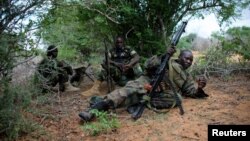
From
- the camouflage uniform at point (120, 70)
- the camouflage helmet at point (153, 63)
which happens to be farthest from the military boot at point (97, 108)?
the camouflage uniform at point (120, 70)

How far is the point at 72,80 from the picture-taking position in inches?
384

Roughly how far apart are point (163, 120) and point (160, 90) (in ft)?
2.67

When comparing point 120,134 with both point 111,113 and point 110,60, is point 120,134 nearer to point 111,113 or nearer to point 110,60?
point 111,113

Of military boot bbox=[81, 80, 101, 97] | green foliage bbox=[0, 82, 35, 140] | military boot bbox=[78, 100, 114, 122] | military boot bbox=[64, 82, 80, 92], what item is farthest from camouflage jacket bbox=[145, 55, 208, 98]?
military boot bbox=[64, 82, 80, 92]

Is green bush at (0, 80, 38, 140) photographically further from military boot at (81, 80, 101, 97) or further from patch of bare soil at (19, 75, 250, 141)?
military boot at (81, 80, 101, 97)

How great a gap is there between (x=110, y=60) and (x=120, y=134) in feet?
11.0

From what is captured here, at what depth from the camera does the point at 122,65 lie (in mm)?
8609

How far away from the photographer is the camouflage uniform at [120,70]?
862cm

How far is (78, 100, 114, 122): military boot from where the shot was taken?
6.00 meters

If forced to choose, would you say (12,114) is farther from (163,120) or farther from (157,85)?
(157,85)

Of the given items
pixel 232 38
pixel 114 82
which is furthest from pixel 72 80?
pixel 232 38

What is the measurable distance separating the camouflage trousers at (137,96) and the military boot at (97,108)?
0.15m

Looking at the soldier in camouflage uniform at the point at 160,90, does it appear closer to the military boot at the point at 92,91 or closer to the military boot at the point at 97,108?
the military boot at the point at 97,108

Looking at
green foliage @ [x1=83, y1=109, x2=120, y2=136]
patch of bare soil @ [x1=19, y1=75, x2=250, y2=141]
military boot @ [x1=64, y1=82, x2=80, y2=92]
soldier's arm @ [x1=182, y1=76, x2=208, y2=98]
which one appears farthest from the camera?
military boot @ [x1=64, y1=82, x2=80, y2=92]
